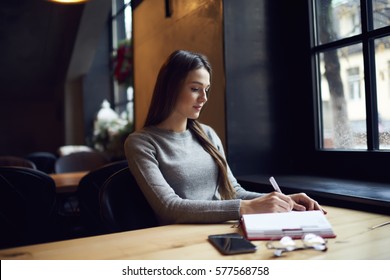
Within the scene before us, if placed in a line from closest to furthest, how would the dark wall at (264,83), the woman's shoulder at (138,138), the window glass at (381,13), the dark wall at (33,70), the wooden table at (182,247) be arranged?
the wooden table at (182,247)
the woman's shoulder at (138,138)
the window glass at (381,13)
the dark wall at (264,83)
the dark wall at (33,70)

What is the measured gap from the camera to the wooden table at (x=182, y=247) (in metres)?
0.92

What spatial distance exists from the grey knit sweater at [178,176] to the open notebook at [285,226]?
0.45ft

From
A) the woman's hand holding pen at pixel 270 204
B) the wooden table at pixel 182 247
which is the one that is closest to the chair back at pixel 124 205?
the wooden table at pixel 182 247

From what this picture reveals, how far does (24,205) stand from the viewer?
1.88 m

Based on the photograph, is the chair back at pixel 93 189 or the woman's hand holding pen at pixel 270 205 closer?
the woman's hand holding pen at pixel 270 205

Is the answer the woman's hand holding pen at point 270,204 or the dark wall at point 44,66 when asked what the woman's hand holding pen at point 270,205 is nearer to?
the woman's hand holding pen at point 270,204

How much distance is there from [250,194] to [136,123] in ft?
6.35

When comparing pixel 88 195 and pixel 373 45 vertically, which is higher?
pixel 373 45

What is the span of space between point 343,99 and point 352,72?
0.14 metres

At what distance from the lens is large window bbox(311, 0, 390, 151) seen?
1760 mm

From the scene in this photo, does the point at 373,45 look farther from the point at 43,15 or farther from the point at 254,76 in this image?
the point at 43,15

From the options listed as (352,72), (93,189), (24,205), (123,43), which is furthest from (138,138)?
(123,43)

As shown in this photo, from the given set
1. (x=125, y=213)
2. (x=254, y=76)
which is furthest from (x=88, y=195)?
(x=254, y=76)

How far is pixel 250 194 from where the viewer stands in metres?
1.60
